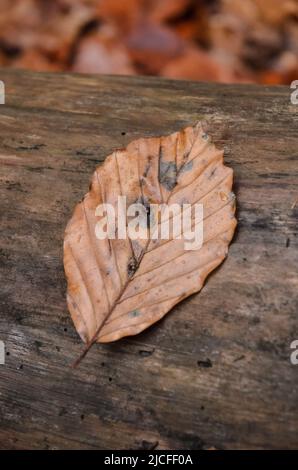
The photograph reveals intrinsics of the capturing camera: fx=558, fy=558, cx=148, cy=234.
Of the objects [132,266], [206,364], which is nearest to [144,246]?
[132,266]

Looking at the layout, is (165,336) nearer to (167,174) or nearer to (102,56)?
(167,174)

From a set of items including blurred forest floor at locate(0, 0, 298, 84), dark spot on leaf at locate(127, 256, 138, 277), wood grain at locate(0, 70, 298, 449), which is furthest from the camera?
blurred forest floor at locate(0, 0, 298, 84)

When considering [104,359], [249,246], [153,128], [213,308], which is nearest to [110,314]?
[104,359]

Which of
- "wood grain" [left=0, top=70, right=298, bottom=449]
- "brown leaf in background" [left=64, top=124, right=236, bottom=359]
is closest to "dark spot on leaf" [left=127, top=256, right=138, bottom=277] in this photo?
"brown leaf in background" [left=64, top=124, right=236, bottom=359]

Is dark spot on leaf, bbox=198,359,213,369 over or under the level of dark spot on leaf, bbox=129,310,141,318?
under

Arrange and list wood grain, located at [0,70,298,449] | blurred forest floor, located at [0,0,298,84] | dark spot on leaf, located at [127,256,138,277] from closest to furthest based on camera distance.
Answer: wood grain, located at [0,70,298,449] < dark spot on leaf, located at [127,256,138,277] < blurred forest floor, located at [0,0,298,84]

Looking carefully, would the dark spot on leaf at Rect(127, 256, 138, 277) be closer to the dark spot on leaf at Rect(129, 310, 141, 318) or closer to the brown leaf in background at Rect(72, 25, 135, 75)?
the dark spot on leaf at Rect(129, 310, 141, 318)
